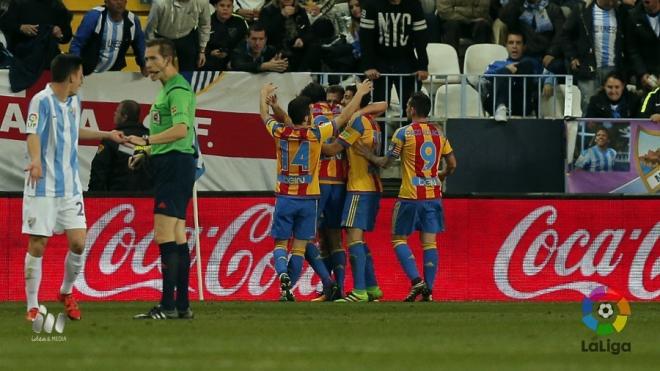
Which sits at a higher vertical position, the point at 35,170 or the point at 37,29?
the point at 37,29

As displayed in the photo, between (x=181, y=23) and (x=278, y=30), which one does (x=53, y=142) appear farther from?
(x=278, y=30)

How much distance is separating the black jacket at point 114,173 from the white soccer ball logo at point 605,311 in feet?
19.6

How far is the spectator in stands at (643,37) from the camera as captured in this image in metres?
21.2

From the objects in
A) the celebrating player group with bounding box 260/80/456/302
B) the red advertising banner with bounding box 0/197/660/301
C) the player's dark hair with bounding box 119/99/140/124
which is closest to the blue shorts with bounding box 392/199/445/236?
the celebrating player group with bounding box 260/80/456/302

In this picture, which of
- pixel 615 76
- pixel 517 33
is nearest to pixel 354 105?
pixel 615 76

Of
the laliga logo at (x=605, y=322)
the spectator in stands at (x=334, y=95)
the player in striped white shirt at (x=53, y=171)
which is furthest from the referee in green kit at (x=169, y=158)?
the spectator in stands at (x=334, y=95)

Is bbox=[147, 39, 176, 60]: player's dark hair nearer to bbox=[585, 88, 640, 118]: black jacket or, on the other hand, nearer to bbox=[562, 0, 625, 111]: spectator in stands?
bbox=[585, 88, 640, 118]: black jacket

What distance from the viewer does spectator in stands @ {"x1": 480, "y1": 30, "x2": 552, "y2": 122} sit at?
65.6ft

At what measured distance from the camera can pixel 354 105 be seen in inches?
639

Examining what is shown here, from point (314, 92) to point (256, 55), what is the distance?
2541 millimetres

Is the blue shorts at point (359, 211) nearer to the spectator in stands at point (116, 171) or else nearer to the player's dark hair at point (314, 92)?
the player's dark hair at point (314, 92)

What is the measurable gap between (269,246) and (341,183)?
1631 millimetres

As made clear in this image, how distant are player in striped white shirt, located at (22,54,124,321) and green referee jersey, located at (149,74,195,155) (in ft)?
1.21

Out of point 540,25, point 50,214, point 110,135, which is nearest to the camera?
point 50,214
